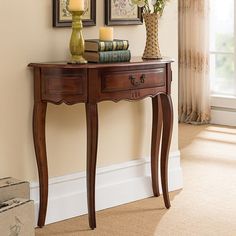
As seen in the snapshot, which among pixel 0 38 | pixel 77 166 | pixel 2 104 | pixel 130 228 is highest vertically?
pixel 0 38

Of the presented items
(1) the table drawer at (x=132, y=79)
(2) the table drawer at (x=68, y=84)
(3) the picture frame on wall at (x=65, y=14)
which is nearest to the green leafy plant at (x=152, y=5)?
(3) the picture frame on wall at (x=65, y=14)

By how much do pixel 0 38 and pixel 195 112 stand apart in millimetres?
3805

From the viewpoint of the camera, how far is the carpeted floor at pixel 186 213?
338 centimetres

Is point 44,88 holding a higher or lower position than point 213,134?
higher

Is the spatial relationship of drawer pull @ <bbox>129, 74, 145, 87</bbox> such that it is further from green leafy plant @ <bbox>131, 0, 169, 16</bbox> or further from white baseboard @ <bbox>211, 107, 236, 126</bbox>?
white baseboard @ <bbox>211, 107, 236, 126</bbox>

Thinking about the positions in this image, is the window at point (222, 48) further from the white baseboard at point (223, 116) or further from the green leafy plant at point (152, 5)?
the green leafy plant at point (152, 5)

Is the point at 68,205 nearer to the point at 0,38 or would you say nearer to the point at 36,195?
the point at 36,195

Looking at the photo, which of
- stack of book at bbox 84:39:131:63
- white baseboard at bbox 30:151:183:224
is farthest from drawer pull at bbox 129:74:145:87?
white baseboard at bbox 30:151:183:224

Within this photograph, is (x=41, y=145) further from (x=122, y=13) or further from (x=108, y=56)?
(x=122, y=13)

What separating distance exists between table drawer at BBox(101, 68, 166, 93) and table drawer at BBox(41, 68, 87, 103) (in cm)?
11

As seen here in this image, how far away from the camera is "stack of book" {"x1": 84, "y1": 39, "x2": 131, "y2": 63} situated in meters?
3.32

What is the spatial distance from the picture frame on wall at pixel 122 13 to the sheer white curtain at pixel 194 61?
2.77 metres

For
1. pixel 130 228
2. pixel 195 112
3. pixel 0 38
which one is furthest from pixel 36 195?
pixel 195 112

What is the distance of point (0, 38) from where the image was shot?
127 inches
